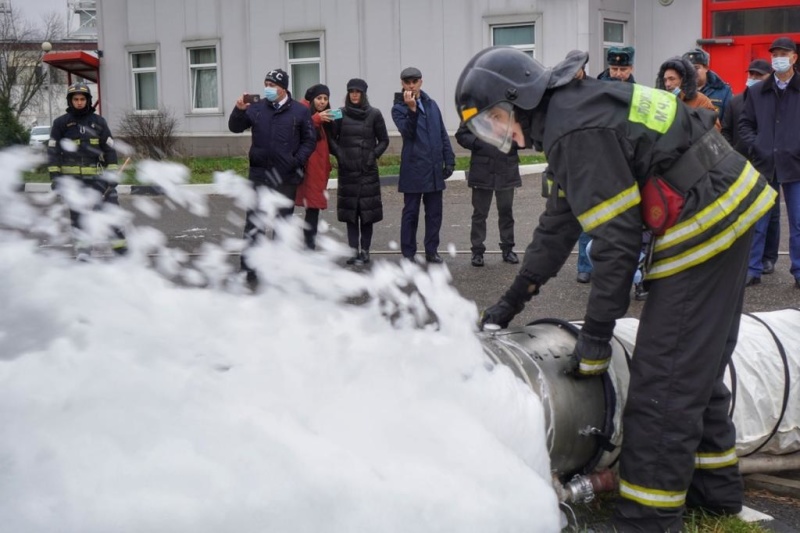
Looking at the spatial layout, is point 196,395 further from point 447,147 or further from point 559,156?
point 447,147

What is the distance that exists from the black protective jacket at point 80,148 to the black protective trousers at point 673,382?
25.7 ft

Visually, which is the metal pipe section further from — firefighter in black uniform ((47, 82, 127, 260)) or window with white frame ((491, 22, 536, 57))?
window with white frame ((491, 22, 536, 57))

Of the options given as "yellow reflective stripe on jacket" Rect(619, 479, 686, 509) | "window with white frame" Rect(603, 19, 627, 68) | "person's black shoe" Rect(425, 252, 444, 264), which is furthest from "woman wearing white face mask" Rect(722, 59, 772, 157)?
"window with white frame" Rect(603, 19, 627, 68)

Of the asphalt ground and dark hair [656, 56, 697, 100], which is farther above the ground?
dark hair [656, 56, 697, 100]

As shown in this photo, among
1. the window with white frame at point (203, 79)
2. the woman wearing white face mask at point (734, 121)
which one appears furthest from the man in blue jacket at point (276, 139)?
the window with white frame at point (203, 79)

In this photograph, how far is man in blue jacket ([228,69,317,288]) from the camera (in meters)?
9.87

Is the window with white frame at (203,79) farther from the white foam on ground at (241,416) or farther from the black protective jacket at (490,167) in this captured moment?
the white foam on ground at (241,416)

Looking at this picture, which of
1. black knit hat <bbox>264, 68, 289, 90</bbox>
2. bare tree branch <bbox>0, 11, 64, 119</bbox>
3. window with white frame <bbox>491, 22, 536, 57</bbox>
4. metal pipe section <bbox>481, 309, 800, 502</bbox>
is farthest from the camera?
bare tree branch <bbox>0, 11, 64, 119</bbox>

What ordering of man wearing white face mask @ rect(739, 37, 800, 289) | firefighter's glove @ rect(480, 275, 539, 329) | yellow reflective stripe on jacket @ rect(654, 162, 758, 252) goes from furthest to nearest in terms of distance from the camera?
man wearing white face mask @ rect(739, 37, 800, 289) < firefighter's glove @ rect(480, 275, 539, 329) < yellow reflective stripe on jacket @ rect(654, 162, 758, 252)

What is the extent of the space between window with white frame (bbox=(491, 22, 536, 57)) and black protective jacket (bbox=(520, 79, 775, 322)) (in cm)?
2020

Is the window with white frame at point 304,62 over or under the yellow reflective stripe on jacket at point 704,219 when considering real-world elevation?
Result: over

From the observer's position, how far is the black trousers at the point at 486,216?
1029 centimetres

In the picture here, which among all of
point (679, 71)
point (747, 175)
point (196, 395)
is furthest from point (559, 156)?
point (679, 71)

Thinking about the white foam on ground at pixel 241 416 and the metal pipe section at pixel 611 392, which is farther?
the metal pipe section at pixel 611 392
